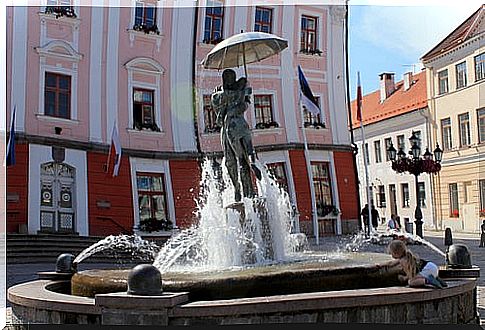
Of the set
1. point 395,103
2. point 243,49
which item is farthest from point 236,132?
point 395,103

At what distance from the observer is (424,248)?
1263cm

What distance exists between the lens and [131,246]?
38.4 feet

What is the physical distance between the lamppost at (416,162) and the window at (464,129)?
0.83 metres

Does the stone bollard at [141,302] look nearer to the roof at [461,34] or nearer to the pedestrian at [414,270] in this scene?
the pedestrian at [414,270]

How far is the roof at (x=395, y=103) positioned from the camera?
39.3 ft

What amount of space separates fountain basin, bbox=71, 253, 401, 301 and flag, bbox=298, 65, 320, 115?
6.58 meters

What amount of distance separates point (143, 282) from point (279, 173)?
7.53 m

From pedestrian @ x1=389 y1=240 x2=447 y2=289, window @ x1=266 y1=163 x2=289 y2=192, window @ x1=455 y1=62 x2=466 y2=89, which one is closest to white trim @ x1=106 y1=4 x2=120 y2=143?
window @ x1=266 y1=163 x2=289 y2=192

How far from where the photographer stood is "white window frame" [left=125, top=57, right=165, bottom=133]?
38.6 ft

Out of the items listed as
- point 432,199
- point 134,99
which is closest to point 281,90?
point 134,99

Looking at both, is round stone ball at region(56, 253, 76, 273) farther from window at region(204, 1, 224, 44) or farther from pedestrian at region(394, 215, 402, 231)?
pedestrian at region(394, 215, 402, 231)

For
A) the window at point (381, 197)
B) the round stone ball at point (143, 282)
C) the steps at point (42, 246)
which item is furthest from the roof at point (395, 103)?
the round stone ball at point (143, 282)

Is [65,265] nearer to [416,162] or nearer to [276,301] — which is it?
[276,301]

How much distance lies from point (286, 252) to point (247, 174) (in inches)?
34.5
